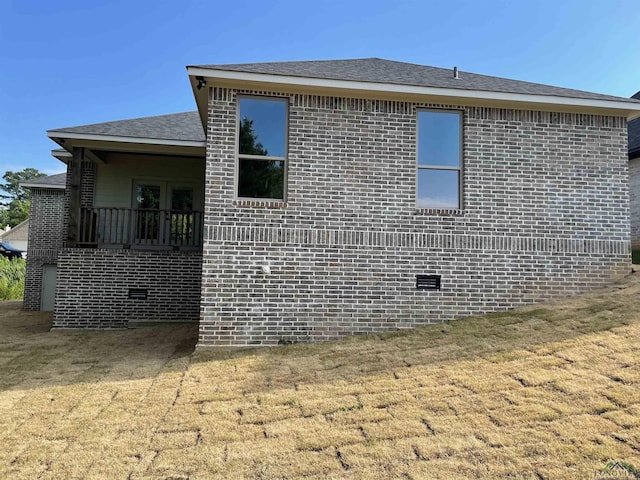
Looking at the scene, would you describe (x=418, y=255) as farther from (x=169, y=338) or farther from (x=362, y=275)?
(x=169, y=338)

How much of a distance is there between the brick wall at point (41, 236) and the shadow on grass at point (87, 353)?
4162 mm

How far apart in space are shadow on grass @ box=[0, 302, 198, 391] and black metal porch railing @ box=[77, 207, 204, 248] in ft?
6.71

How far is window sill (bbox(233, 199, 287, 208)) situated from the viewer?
6.80 metres

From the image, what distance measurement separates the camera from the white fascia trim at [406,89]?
6590 mm

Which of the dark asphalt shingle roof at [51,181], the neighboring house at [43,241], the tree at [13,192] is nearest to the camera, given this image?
the neighboring house at [43,241]

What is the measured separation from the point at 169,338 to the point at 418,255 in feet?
15.9

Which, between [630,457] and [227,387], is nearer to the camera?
[630,457]

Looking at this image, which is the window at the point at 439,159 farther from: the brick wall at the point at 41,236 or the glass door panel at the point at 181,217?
the brick wall at the point at 41,236

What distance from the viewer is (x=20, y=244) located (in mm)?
50281

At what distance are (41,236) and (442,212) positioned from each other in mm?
13223

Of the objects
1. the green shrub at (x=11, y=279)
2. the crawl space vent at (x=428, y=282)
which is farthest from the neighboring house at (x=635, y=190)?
the green shrub at (x=11, y=279)

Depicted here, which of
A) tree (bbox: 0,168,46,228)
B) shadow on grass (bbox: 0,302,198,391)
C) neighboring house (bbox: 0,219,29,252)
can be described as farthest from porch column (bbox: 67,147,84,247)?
tree (bbox: 0,168,46,228)

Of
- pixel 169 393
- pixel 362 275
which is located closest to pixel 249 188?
pixel 362 275

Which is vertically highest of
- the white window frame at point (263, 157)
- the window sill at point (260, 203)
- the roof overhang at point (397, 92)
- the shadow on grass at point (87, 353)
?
the roof overhang at point (397, 92)
